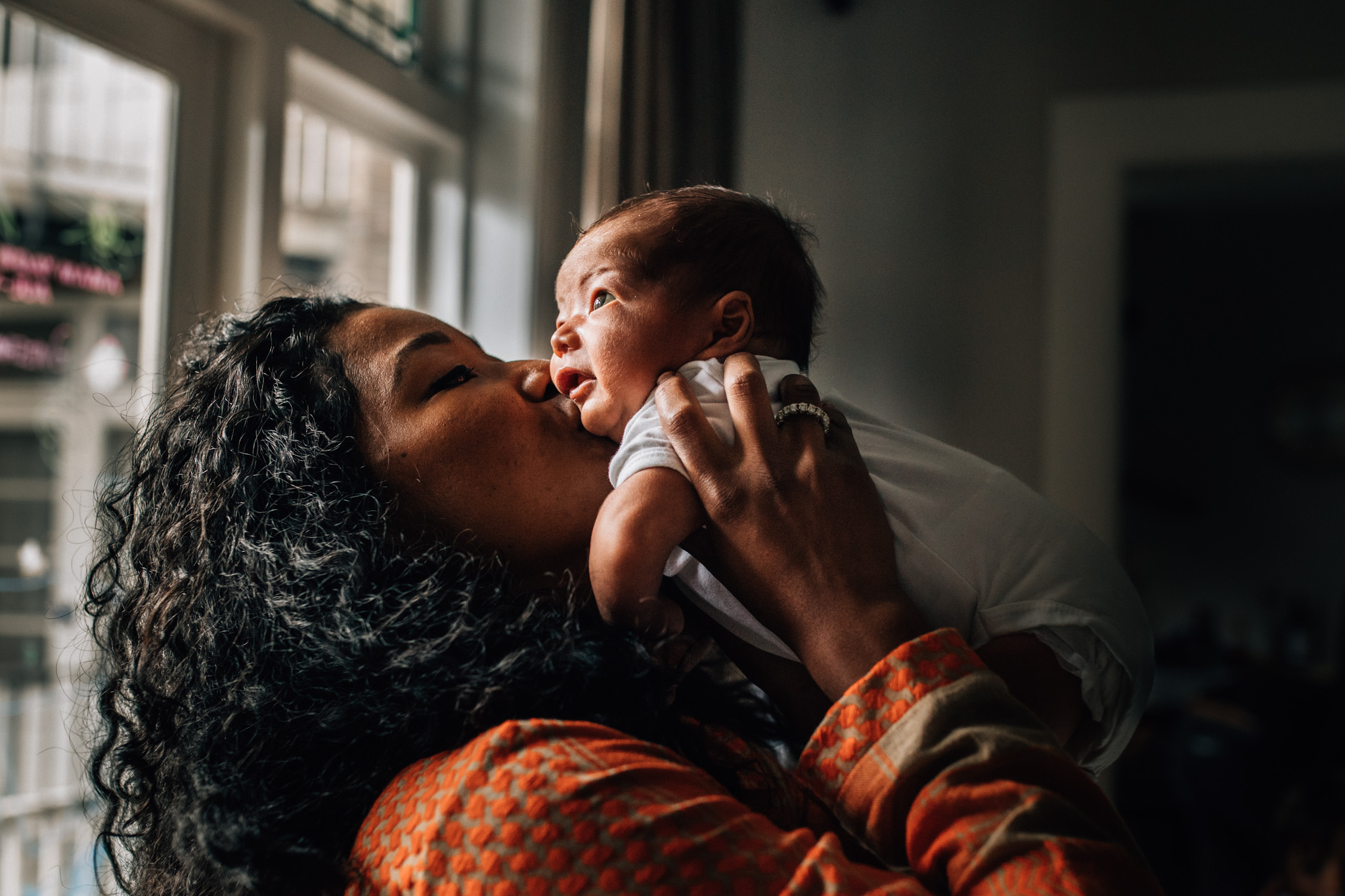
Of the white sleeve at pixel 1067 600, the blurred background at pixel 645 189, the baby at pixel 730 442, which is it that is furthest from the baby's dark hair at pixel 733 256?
the blurred background at pixel 645 189

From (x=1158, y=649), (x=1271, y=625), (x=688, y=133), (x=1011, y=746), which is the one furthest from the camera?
(x=1271, y=625)

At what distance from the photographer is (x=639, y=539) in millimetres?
831

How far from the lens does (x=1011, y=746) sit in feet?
2.32

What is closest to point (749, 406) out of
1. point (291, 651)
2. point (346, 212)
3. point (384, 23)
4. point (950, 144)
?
point (291, 651)

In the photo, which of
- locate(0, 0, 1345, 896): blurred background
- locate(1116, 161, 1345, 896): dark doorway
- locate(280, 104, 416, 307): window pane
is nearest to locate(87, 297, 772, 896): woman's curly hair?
locate(0, 0, 1345, 896): blurred background

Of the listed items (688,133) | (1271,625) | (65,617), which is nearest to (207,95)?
(65,617)

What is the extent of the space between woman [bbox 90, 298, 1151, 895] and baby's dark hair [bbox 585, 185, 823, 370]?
0.20m

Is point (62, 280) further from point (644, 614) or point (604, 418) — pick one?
point (644, 614)

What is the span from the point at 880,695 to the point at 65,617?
1431 millimetres

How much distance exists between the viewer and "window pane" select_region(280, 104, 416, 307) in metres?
2.02

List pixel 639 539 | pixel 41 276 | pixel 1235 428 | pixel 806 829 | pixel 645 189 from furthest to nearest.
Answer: pixel 1235 428 < pixel 645 189 < pixel 41 276 < pixel 639 539 < pixel 806 829

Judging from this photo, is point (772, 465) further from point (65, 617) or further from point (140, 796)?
point (65, 617)

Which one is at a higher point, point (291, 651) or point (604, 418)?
point (604, 418)

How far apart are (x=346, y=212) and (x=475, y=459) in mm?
1483
